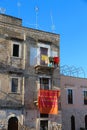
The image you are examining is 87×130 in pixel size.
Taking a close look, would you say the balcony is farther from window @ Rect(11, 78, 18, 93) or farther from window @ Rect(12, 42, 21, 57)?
window @ Rect(11, 78, 18, 93)

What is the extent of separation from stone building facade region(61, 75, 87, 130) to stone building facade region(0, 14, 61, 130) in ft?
16.2

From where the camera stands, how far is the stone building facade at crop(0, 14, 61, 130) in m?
24.9

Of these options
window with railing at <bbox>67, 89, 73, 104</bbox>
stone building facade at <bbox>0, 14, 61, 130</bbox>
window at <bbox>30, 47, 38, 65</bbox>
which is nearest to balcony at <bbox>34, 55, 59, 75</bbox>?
stone building facade at <bbox>0, 14, 61, 130</bbox>

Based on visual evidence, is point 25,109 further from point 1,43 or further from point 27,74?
point 1,43

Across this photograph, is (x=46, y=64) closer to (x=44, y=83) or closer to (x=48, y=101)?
(x=44, y=83)

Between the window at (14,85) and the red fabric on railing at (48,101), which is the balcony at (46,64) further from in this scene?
the window at (14,85)

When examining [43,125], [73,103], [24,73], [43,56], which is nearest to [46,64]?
[43,56]

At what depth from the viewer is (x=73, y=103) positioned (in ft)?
108

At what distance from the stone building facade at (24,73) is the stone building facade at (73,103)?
494 centimetres

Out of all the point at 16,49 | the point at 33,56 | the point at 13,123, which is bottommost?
the point at 13,123

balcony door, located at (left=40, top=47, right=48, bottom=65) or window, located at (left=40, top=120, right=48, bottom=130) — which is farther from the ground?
balcony door, located at (left=40, top=47, right=48, bottom=65)

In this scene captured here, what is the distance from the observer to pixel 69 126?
31656mm

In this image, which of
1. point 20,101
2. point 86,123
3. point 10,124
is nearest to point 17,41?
point 20,101

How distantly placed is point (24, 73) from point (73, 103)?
31.5 feet
